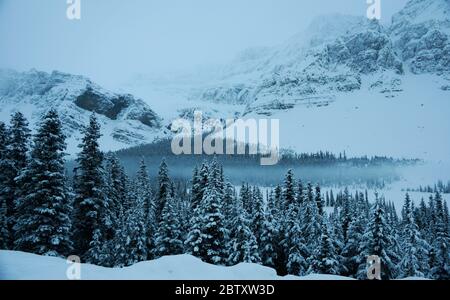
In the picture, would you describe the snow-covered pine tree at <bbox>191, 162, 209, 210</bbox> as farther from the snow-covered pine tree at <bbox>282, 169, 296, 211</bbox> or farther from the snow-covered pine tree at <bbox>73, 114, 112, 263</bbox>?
the snow-covered pine tree at <bbox>73, 114, 112, 263</bbox>

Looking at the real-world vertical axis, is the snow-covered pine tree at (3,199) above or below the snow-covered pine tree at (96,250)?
above

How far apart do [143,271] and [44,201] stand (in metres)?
9.93

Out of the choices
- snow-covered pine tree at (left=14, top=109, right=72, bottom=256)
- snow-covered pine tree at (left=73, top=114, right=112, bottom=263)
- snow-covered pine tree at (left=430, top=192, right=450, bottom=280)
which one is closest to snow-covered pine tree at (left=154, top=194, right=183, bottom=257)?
snow-covered pine tree at (left=73, top=114, right=112, bottom=263)

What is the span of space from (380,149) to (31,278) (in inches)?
7926

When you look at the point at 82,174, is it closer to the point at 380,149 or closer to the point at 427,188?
the point at 427,188

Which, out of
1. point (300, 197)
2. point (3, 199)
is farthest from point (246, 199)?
point (3, 199)

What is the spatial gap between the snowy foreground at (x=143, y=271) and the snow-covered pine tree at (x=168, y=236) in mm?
13925

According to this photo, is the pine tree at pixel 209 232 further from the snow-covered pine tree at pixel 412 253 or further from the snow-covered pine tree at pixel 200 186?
the snow-covered pine tree at pixel 412 253

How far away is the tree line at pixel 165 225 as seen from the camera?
1919 cm

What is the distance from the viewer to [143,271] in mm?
11508

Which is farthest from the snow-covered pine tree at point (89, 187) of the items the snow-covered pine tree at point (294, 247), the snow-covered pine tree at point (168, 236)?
the snow-covered pine tree at point (294, 247)

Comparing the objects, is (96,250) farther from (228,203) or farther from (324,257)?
(324,257)
